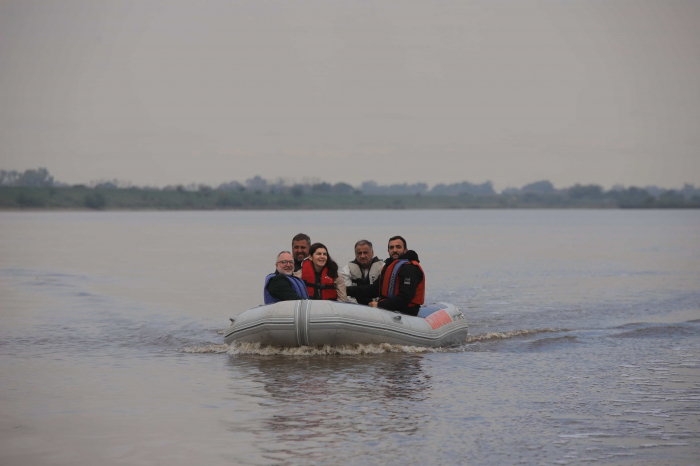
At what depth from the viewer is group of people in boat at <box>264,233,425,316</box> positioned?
11.6 meters

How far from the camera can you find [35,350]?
12.8 m

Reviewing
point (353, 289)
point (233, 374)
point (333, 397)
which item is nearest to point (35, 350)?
point (233, 374)

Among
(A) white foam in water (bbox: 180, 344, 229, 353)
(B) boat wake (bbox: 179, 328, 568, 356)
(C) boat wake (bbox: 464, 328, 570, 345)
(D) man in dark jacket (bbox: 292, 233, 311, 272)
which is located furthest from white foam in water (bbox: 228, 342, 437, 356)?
(C) boat wake (bbox: 464, 328, 570, 345)

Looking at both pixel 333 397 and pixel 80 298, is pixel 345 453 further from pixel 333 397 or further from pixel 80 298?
pixel 80 298

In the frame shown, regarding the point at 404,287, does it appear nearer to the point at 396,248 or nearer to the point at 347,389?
the point at 396,248

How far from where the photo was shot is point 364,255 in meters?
12.5

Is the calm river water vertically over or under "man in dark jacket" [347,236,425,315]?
under

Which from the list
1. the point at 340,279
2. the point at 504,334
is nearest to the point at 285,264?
the point at 340,279

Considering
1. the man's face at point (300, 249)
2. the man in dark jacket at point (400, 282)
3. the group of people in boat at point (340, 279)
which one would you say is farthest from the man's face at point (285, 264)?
the man in dark jacket at point (400, 282)

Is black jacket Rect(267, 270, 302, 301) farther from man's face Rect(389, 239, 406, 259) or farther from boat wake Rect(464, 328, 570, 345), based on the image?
boat wake Rect(464, 328, 570, 345)

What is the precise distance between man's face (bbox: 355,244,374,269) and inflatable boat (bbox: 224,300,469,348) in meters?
0.98

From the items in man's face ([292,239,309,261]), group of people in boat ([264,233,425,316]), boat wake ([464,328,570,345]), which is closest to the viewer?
group of people in boat ([264,233,425,316])

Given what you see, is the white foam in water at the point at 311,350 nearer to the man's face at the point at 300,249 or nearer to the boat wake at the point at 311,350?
the boat wake at the point at 311,350

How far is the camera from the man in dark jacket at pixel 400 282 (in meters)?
11.9
